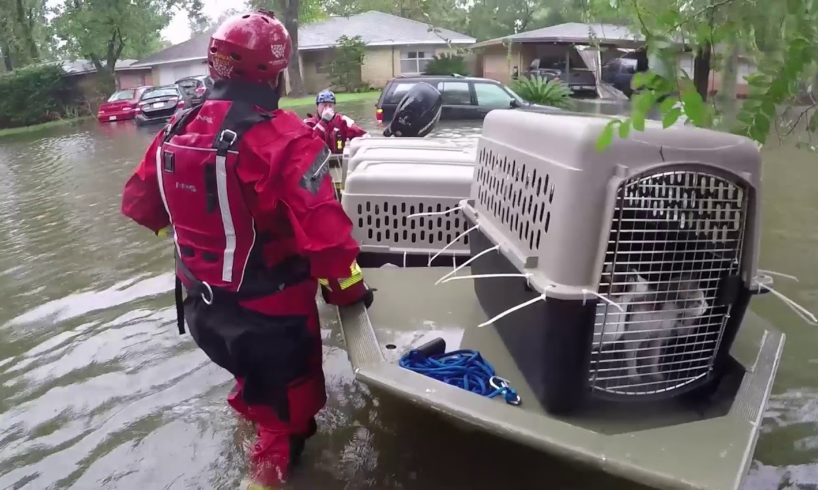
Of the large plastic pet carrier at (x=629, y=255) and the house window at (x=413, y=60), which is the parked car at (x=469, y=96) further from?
the house window at (x=413, y=60)

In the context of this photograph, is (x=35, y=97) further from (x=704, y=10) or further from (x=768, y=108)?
(x=768, y=108)

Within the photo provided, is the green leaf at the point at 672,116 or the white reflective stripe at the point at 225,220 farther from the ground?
the green leaf at the point at 672,116

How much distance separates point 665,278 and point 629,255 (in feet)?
0.68

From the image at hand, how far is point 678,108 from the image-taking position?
4.75 ft

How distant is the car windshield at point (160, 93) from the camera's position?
23609 mm

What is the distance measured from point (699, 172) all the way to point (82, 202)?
31.8ft

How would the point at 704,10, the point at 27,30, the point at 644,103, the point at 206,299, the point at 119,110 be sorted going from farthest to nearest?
1. the point at 27,30
2. the point at 119,110
3. the point at 206,299
4. the point at 704,10
5. the point at 644,103

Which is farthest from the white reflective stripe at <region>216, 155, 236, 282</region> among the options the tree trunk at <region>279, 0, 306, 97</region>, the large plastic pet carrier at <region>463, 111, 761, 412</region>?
the tree trunk at <region>279, 0, 306, 97</region>

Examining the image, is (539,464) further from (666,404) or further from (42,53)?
(42,53)

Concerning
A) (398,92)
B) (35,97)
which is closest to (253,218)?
(398,92)

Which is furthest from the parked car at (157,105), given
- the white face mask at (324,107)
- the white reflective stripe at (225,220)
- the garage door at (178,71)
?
the white reflective stripe at (225,220)

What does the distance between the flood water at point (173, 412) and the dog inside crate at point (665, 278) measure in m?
0.79

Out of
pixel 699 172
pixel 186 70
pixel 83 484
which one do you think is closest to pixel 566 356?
pixel 699 172

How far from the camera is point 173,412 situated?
3830 millimetres
